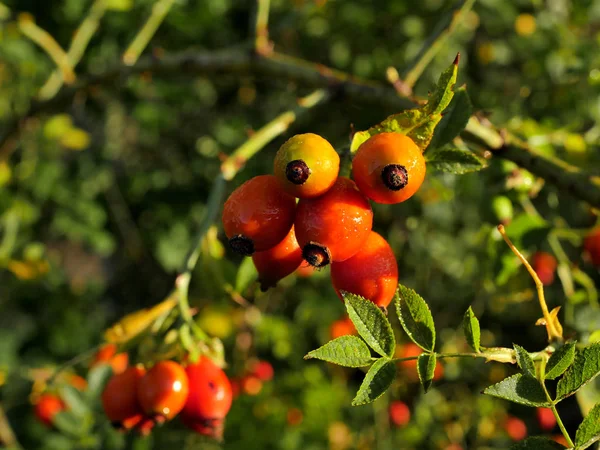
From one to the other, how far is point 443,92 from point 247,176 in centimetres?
172

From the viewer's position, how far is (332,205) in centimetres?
93

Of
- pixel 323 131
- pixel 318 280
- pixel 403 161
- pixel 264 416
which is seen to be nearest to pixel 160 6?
pixel 323 131

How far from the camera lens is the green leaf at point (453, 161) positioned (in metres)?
1.03

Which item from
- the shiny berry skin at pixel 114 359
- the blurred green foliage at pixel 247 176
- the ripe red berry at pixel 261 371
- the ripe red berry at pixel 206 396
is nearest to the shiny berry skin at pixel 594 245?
the ripe red berry at pixel 206 396

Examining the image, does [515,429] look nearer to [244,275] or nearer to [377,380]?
[244,275]

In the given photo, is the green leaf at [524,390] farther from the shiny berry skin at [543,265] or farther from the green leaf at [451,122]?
the shiny berry skin at [543,265]

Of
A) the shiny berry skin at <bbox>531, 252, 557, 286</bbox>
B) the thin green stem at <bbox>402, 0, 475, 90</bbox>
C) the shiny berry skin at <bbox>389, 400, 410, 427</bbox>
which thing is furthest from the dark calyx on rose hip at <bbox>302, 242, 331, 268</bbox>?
the shiny berry skin at <bbox>389, 400, 410, 427</bbox>

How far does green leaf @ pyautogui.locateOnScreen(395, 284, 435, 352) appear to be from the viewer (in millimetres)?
965

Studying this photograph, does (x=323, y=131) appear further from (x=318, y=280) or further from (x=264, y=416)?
(x=264, y=416)

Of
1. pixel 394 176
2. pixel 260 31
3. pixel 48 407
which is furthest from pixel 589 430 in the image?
pixel 48 407

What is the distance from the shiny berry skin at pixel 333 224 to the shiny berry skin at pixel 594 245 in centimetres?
91

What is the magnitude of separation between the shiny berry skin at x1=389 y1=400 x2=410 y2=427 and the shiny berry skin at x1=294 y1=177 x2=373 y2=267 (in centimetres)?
262

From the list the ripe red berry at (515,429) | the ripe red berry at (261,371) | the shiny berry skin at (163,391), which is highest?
the shiny berry skin at (163,391)

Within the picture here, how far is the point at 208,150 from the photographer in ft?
9.80
